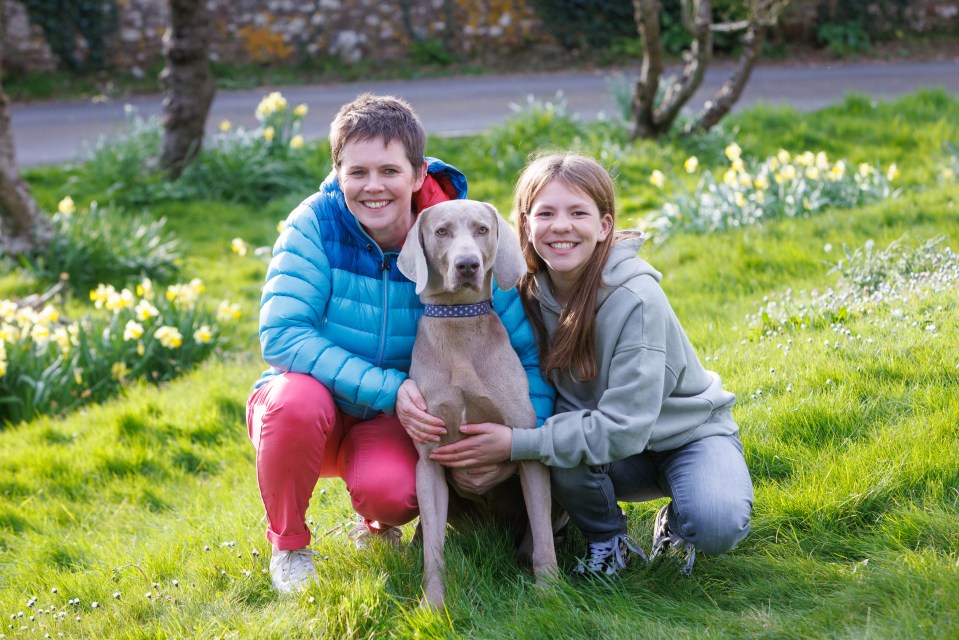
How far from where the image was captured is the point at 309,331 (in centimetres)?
280

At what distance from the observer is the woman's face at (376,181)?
280 cm

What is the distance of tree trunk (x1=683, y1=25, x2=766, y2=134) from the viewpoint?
734cm

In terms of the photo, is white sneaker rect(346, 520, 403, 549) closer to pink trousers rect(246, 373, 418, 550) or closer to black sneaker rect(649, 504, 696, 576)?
pink trousers rect(246, 373, 418, 550)

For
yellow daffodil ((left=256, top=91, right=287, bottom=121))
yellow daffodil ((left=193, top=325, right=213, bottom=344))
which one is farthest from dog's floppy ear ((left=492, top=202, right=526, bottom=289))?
yellow daffodil ((left=256, top=91, right=287, bottom=121))

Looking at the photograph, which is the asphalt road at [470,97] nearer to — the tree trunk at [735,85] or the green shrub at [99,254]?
the tree trunk at [735,85]

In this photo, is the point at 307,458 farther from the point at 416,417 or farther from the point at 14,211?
the point at 14,211

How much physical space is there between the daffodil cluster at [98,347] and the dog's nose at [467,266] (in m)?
2.73

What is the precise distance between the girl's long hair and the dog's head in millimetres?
197

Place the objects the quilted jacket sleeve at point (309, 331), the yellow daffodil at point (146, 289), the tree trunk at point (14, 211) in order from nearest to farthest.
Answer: the quilted jacket sleeve at point (309, 331) < the yellow daffodil at point (146, 289) < the tree trunk at point (14, 211)

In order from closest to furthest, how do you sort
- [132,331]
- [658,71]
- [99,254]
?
[132,331]
[99,254]
[658,71]

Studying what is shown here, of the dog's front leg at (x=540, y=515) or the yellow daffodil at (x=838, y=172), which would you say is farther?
the yellow daffodil at (x=838, y=172)

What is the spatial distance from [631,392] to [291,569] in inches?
47.3

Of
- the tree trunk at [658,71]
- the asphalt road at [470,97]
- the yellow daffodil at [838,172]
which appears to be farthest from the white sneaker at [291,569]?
the asphalt road at [470,97]

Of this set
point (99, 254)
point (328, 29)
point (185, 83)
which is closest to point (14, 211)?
point (99, 254)
